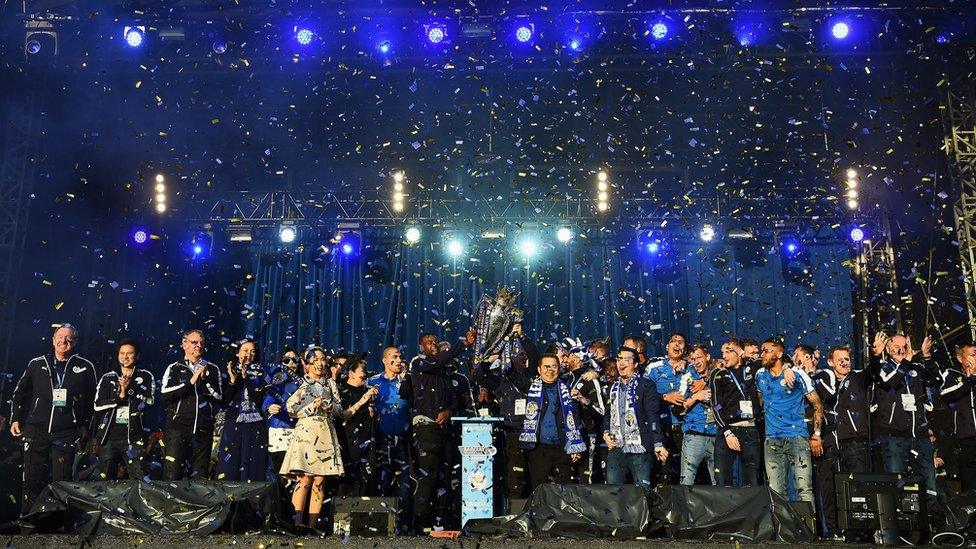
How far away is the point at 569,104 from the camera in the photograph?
16.8 m

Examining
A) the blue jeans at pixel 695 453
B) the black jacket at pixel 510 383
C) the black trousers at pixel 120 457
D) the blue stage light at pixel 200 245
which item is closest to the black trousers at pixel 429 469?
the black jacket at pixel 510 383

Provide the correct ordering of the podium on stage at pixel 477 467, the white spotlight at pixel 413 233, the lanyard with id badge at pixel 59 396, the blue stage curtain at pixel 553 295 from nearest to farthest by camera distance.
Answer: the podium on stage at pixel 477 467 → the lanyard with id badge at pixel 59 396 → the white spotlight at pixel 413 233 → the blue stage curtain at pixel 553 295

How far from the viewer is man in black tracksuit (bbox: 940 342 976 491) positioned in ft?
29.6

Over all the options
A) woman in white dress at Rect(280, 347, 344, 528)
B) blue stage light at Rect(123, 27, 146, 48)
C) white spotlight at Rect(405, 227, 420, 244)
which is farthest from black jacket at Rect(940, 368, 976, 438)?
blue stage light at Rect(123, 27, 146, 48)

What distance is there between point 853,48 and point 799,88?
2.02m

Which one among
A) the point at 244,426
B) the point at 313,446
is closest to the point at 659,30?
the point at 244,426

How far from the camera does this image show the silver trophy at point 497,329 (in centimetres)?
A: 1011

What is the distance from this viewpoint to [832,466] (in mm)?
9398

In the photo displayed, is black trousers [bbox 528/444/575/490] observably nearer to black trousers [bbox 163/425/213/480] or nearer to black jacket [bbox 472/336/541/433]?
black jacket [bbox 472/336/541/433]

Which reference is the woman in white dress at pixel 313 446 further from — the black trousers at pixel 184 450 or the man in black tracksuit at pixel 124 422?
the man in black tracksuit at pixel 124 422

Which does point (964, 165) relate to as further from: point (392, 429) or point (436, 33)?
point (392, 429)

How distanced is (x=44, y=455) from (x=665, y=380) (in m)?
6.62

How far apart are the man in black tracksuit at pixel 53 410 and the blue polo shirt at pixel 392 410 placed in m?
3.05

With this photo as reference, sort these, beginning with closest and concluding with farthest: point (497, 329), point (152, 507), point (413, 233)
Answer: point (152, 507) < point (497, 329) < point (413, 233)
